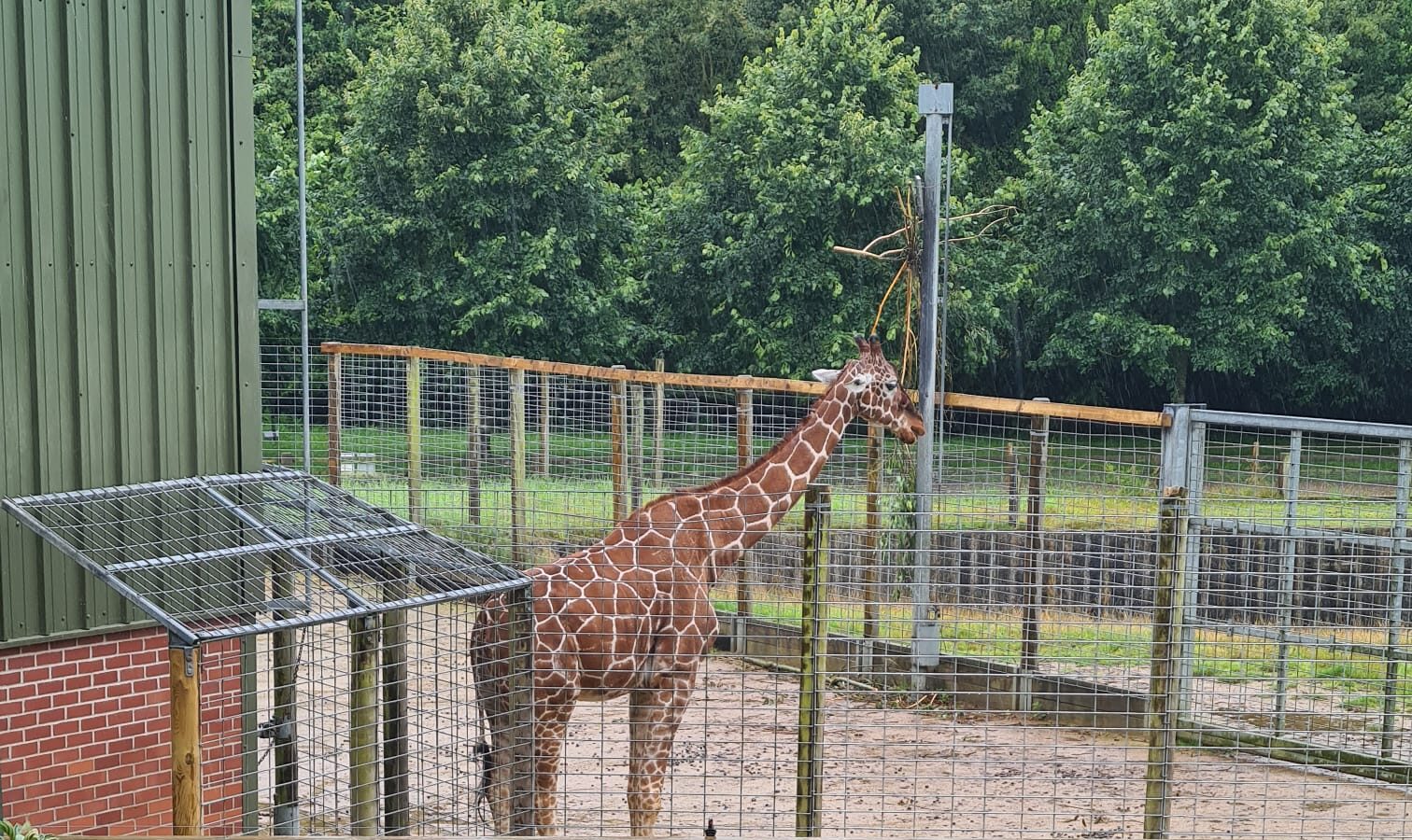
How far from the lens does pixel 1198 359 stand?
26781 millimetres

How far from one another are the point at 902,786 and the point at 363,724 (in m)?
3.81

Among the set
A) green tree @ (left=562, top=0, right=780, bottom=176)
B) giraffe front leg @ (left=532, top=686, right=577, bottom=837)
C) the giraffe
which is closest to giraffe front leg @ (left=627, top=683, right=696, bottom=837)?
the giraffe

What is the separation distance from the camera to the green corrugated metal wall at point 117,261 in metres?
5.71

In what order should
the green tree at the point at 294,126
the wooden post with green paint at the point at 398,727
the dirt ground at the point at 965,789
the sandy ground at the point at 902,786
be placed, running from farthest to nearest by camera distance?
the green tree at the point at 294,126 < the dirt ground at the point at 965,789 < the sandy ground at the point at 902,786 < the wooden post with green paint at the point at 398,727

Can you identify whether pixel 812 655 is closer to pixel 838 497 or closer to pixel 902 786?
pixel 902 786

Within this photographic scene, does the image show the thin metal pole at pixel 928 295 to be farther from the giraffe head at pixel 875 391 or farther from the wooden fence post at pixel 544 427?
the wooden fence post at pixel 544 427

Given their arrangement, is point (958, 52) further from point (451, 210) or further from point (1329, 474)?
point (1329, 474)

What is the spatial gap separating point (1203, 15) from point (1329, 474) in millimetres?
11453

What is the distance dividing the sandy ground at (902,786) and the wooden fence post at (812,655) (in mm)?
675

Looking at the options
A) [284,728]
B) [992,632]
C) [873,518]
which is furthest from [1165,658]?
[992,632]

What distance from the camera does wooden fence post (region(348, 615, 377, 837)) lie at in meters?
5.73

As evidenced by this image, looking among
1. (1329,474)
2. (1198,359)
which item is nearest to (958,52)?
(1198,359)

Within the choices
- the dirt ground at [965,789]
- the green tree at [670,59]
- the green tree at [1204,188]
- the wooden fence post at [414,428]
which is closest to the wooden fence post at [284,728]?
the dirt ground at [965,789]

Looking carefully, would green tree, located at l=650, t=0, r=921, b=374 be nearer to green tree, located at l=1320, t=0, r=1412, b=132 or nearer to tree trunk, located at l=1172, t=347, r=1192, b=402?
tree trunk, located at l=1172, t=347, r=1192, b=402
